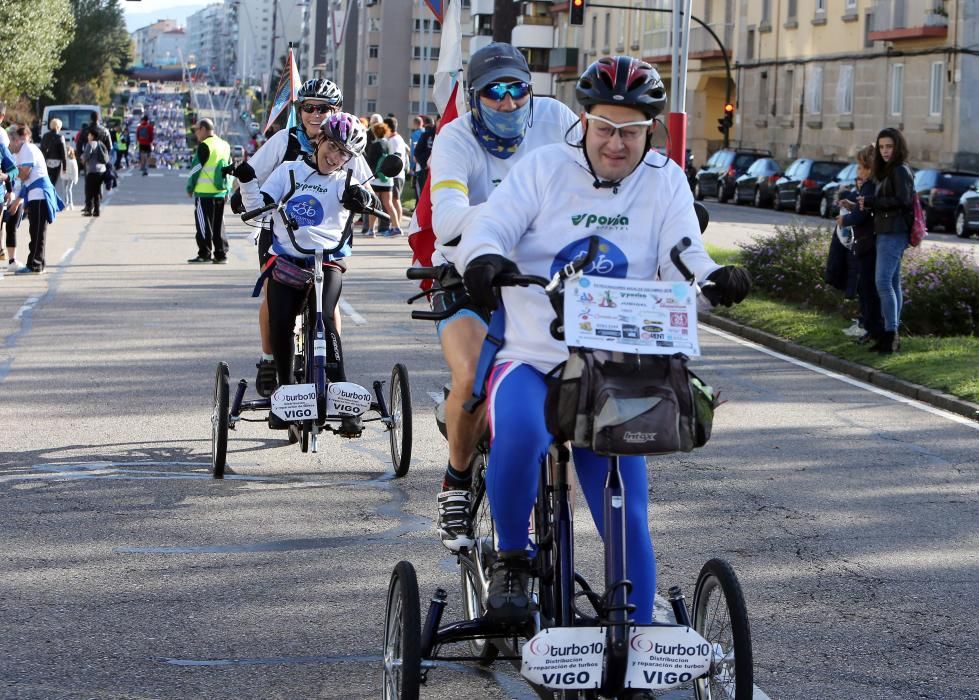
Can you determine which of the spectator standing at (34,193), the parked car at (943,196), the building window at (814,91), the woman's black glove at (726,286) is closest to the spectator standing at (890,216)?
the woman's black glove at (726,286)

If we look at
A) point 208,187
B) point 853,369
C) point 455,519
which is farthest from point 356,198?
point 208,187

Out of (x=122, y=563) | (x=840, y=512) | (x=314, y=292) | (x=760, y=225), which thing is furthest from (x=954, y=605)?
(x=760, y=225)

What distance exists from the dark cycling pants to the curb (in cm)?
472

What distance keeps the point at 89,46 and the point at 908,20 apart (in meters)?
49.7

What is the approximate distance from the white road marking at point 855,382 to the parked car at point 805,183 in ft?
90.5

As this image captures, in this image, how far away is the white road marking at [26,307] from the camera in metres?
15.8

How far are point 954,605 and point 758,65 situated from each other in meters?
56.5

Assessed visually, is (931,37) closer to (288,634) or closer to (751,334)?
(751,334)

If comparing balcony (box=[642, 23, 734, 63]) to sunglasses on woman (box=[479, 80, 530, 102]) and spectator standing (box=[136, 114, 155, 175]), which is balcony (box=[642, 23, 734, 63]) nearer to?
spectator standing (box=[136, 114, 155, 175])

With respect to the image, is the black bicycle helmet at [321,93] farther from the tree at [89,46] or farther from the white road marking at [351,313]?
the tree at [89,46]

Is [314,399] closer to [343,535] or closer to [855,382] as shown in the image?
[343,535]

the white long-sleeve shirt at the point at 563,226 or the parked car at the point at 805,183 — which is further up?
the white long-sleeve shirt at the point at 563,226

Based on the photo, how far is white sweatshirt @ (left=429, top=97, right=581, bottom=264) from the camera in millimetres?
5434

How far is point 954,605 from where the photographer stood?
20.9ft
